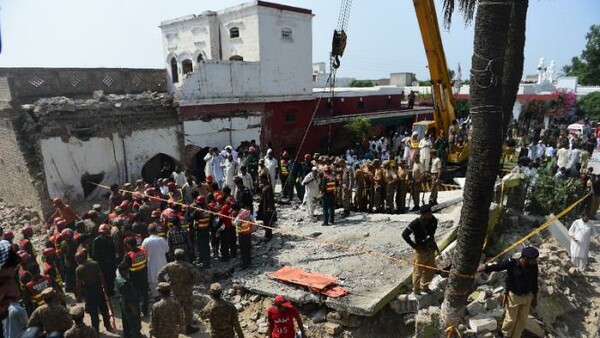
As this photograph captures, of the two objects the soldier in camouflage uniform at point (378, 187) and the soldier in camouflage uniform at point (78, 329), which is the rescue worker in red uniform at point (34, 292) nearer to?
the soldier in camouflage uniform at point (78, 329)

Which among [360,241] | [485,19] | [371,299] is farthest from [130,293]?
[485,19]

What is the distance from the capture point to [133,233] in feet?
26.5

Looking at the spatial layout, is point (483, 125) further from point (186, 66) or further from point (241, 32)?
point (186, 66)

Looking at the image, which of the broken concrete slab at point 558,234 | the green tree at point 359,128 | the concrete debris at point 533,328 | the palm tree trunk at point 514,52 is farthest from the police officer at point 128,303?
the green tree at point 359,128

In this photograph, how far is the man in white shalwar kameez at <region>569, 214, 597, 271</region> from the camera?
8984 millimetres

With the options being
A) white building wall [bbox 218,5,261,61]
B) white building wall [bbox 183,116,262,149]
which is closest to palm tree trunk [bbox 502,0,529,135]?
white building wall [bbox 183,116,262,149]

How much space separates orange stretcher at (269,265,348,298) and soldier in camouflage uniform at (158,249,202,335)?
5.19 ft

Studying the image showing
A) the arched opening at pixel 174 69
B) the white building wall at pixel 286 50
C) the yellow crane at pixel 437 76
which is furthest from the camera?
the arched opening at pixel 174 69

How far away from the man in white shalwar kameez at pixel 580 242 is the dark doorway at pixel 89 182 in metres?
13.5

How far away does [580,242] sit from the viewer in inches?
355

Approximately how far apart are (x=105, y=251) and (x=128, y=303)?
1433 mm

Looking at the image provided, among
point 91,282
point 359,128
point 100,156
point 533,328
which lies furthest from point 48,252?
point 359,128

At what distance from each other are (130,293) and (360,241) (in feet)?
15.8

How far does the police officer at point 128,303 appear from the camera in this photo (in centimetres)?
659
